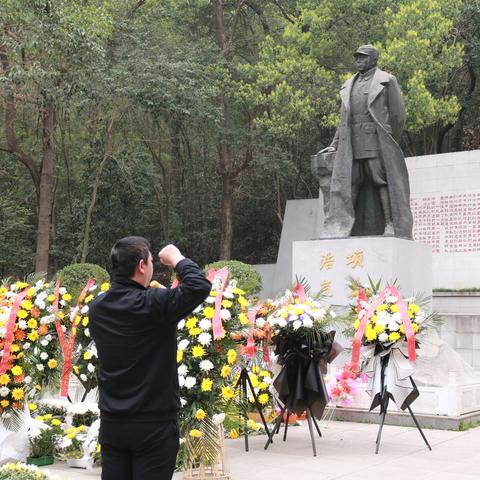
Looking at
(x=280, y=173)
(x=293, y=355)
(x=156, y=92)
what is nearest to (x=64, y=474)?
(x=293, y=355)

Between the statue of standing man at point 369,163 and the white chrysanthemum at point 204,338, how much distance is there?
4880mm

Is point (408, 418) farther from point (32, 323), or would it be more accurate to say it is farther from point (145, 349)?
point (145, 349)

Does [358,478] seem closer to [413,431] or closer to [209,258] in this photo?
[413,431]

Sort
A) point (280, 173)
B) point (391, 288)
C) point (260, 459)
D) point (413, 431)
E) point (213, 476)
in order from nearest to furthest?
point (213, 476)
point (260, 459)
point (391, 288)
point (413, 431)
point (280, 173)

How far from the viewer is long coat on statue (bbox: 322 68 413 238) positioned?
31.9ft

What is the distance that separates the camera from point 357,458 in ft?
20.3

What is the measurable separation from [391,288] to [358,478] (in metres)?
1.80

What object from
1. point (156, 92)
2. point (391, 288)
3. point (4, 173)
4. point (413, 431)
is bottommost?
point (413, 431)

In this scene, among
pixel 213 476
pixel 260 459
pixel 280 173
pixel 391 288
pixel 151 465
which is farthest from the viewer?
pixel 280 173

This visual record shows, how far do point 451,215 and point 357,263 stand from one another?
7.24 meters

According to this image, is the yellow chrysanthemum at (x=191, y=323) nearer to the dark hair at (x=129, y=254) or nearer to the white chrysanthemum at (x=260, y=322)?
the white chrysanthemum at (x=260, y=322)

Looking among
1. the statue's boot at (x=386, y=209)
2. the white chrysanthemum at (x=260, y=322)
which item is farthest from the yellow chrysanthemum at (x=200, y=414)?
the statue's boot at (x=386, y=209)

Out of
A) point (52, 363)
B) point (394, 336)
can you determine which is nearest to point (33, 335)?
point (52, 363)

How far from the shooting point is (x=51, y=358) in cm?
631
